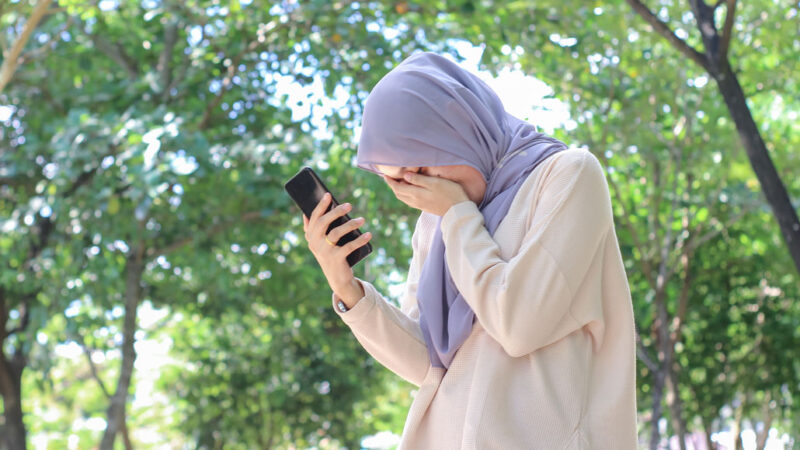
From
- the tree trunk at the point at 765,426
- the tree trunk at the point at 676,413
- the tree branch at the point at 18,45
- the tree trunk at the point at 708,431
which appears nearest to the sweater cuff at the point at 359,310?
the tree branch at the point at 18,45

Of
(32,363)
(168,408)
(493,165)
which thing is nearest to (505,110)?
(493,165)

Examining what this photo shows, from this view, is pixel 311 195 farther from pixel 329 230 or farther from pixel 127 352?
pixel 127 352

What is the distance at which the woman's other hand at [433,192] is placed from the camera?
165 centimetres

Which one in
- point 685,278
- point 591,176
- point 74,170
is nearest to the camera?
point 591,176

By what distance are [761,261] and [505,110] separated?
702 centimetres

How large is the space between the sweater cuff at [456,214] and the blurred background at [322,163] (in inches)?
119

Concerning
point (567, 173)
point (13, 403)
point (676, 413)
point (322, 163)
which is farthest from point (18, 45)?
point (676, 413)

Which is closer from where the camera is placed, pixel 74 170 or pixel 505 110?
pixel 505 110

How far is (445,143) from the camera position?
1629 millimetres

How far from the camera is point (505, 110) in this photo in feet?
5.90

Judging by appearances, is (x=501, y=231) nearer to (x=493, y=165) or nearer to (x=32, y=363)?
(x=493, y=165)

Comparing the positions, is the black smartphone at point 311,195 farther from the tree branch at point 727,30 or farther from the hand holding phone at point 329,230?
the tree branch at point 727,30

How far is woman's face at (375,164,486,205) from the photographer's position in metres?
1.67

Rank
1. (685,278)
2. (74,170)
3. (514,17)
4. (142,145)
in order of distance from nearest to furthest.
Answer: (142,145) < (74,170) < (514,17) < (685,278)
